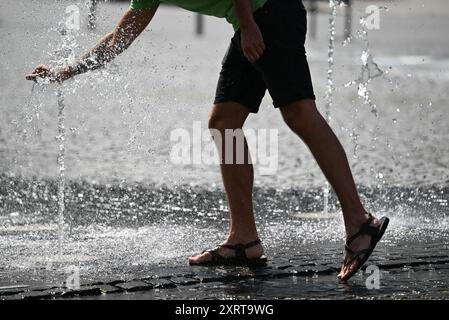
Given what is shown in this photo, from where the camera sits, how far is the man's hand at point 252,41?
18.3 feet

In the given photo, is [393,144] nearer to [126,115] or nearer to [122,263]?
[126,115]

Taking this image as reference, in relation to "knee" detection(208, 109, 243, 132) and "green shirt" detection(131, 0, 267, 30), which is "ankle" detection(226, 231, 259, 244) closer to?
"knee" detection(208, 109, 243, 132)

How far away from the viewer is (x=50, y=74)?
622 centimetres

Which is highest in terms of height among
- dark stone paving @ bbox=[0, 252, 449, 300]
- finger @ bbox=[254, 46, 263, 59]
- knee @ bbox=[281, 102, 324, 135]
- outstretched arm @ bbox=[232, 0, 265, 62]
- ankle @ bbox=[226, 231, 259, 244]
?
outstretched arm @ bbox=[232, 0, 265, 62]

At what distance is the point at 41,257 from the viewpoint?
6.08 m

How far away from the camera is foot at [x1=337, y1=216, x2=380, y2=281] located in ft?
17.8

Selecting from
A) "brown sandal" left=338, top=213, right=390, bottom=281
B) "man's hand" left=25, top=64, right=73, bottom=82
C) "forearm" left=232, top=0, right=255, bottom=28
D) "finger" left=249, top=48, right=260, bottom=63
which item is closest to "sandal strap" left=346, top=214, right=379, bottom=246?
"brown sandal" left=338, top=213, right=390, bottom=281

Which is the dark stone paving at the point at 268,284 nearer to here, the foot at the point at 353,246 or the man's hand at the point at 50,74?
the foot at the point at 353,246

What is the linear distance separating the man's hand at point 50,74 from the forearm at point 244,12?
1.06m

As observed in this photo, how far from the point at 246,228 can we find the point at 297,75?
88cm

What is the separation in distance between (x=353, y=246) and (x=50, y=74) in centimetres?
175

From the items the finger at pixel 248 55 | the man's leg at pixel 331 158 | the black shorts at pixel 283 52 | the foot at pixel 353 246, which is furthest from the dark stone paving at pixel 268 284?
the finger at pixel 248 55

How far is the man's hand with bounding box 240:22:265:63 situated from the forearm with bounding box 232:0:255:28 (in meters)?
0.01

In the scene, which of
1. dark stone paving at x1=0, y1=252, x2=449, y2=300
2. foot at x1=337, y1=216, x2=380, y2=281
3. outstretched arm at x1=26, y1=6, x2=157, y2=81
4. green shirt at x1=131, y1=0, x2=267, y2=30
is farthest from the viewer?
outstretched arm at x1=26, y1=6, x2=157, y2=81
